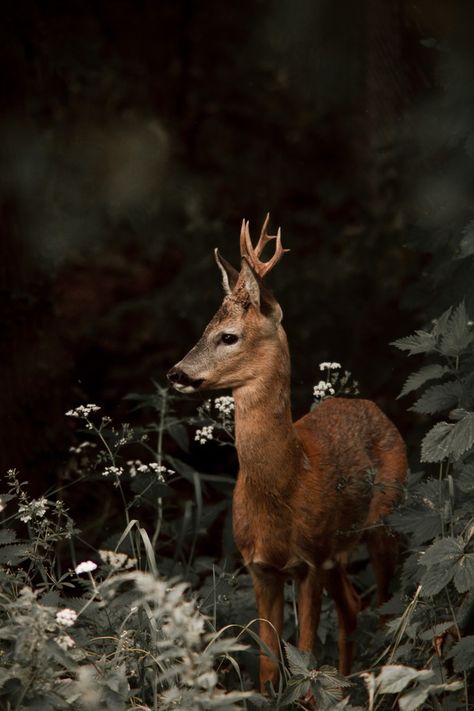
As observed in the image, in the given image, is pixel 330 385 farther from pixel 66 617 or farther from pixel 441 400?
pixel 66 617

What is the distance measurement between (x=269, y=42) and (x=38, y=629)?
4.78m

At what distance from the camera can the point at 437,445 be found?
4.50 meters

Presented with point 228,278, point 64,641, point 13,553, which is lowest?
point 13,553

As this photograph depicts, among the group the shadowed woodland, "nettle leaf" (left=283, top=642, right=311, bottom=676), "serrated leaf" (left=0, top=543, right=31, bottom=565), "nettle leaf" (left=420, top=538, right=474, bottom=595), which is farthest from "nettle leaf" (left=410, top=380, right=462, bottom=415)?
the shadowed woodland

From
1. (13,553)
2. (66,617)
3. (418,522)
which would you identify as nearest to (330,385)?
(418,522)

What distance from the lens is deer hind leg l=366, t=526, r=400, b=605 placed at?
18.2 feet

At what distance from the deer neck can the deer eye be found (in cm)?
12

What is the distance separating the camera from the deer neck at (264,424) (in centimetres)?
478

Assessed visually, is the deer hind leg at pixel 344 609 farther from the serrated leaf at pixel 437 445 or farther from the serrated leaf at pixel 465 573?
the serrated leaf at pixel 465 573

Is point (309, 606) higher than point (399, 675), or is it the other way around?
point (399, 675)

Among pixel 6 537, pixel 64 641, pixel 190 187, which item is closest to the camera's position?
pixel 64 641

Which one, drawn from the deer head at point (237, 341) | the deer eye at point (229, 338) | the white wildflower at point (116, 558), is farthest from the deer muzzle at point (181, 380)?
the white wildflower at point (116, 558)

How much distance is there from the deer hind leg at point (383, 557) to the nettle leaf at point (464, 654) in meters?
1.24

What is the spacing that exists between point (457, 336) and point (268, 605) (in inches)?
49.8
